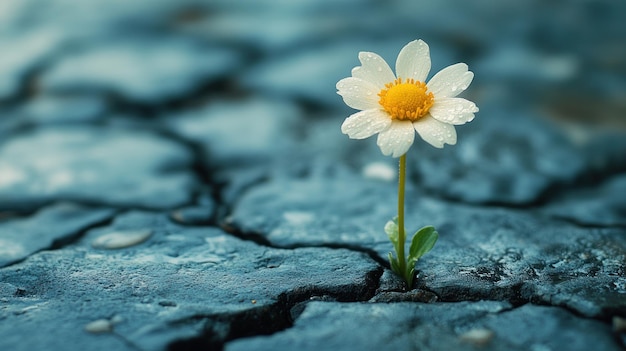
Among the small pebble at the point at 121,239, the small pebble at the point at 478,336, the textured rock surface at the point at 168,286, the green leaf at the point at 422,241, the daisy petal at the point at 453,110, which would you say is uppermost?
the daisy petal at the point at 453,110

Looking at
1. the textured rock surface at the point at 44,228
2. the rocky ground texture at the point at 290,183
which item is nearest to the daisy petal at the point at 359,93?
the rocky ground texture at the point at 290,183

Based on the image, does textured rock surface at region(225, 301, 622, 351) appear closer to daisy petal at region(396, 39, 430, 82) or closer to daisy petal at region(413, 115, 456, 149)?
daisy petal at region(413, 115, 456, 149)

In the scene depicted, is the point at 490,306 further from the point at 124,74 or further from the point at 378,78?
the point at 124,74

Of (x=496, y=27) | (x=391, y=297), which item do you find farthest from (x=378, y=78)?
(x=496, y=27)

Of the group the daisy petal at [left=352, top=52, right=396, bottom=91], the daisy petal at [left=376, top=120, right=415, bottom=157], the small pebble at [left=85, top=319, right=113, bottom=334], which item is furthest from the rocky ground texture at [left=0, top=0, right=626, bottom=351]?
the daisy petal at [left=352, top=52, right=396, bottom=91]

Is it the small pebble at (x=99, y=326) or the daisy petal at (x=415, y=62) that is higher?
the daisy petal at (x=415, y=62)

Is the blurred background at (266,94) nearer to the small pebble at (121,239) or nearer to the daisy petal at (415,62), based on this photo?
the small pebble at (121,239)

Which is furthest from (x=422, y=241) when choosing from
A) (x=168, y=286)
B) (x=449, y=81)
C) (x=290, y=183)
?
(x=290, y=183)
